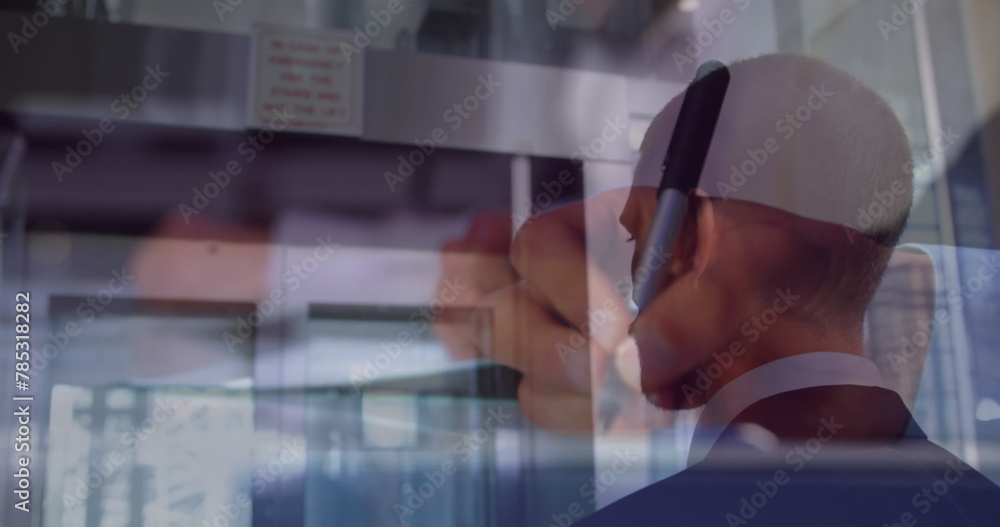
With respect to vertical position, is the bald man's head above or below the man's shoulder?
above

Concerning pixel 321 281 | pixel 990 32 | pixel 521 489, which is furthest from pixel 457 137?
pixel 990 32

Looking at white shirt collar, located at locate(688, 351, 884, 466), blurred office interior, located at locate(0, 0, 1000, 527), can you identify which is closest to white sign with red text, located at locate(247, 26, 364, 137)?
blurred office interior, located at locate(0, 0, 1000, 527)

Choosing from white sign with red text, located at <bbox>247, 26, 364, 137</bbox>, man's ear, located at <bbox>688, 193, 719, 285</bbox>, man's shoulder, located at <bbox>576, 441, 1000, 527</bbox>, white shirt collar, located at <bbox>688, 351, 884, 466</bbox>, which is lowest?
man's shoulder, located at <bbox>576, 441, 1000, 527</bbox>

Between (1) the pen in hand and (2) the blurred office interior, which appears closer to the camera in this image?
(1) the pen in hand

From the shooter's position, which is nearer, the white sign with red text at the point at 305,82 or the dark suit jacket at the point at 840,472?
the dark suit jacket at the point at 840,472

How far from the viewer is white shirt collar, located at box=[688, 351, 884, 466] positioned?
0.70 meters

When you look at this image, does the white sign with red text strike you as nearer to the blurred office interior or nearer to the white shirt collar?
the blurred office interior

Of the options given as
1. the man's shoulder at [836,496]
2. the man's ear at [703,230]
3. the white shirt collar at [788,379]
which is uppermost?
the man's ear at [703,230]

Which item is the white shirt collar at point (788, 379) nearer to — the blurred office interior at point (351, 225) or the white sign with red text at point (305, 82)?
the blurred office interior at point (351, 225)

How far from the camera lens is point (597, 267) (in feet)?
4.48

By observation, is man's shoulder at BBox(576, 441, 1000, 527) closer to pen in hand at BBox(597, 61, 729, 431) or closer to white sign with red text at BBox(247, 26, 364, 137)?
pen in hand at BBox(597, 61, 729, 431)

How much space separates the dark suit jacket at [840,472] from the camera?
68 centimetres

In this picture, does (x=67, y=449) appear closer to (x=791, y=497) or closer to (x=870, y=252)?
Answer: (x=791, y=497)

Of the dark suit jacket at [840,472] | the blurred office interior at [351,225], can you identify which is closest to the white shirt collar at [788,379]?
the dark suit jacket at [840,472]
